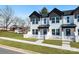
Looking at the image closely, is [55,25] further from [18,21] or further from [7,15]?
[7,15]

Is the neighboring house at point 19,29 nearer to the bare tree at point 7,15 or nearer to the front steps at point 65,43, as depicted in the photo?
the bare tree at point 7,15

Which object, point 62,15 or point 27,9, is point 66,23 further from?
point 27,9

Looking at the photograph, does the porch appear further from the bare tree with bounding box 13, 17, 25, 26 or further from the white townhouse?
the bare tree with bounding box 13, 17, 25, 26

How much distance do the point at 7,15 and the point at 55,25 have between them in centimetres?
124

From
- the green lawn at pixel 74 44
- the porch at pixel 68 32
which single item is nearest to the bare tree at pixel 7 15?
the porch at pixel 68 32

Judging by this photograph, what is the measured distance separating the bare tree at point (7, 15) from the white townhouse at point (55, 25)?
Result: 1.62 ft

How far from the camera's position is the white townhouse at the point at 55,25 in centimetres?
679

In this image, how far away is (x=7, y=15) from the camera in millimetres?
6887

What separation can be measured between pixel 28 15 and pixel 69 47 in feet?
4.28

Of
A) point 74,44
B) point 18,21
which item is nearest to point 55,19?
point 74,44

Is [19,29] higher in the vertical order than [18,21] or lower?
lower

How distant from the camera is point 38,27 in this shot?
22.8ft
